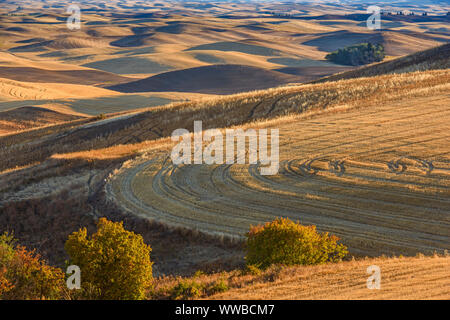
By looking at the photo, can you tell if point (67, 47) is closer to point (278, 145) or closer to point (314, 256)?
point (278, 145)

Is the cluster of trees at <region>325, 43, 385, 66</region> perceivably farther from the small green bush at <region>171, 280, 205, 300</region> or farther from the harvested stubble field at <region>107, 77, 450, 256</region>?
the small green bush at <region>171, 280, 205, 300</region>

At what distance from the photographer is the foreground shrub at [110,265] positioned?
591 inches

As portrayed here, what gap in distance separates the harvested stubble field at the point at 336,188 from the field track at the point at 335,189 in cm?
4

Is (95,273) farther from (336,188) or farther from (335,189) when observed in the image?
(336,188)

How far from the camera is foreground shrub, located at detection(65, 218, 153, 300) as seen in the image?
1501 centimetres

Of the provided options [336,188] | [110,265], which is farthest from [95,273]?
[336,188]

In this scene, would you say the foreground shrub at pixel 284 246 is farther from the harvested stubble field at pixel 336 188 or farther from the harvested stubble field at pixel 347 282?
the harvested stubble field at pixel 336 188

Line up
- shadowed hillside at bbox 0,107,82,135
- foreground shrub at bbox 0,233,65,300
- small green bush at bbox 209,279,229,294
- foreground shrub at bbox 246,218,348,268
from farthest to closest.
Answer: shadowed hillside at bbox 0,107,82,135, foreground shrub at bbox 246,218,348,268, small green bush at bbox 209,279,229,294, foreground shrub at bbox 0,233,65,300

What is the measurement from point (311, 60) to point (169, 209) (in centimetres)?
12490

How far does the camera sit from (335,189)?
968 inches

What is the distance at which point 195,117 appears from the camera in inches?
1909

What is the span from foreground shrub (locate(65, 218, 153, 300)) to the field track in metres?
6.72

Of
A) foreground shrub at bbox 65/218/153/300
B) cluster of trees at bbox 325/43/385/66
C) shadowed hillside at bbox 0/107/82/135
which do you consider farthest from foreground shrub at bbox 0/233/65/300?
cluster of trees at bbox 325/43/385/66

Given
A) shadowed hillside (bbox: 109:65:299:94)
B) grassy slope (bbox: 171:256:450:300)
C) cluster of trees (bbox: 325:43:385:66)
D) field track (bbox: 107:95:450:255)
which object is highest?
grassy slope (bbox: 171:256:450:300)
